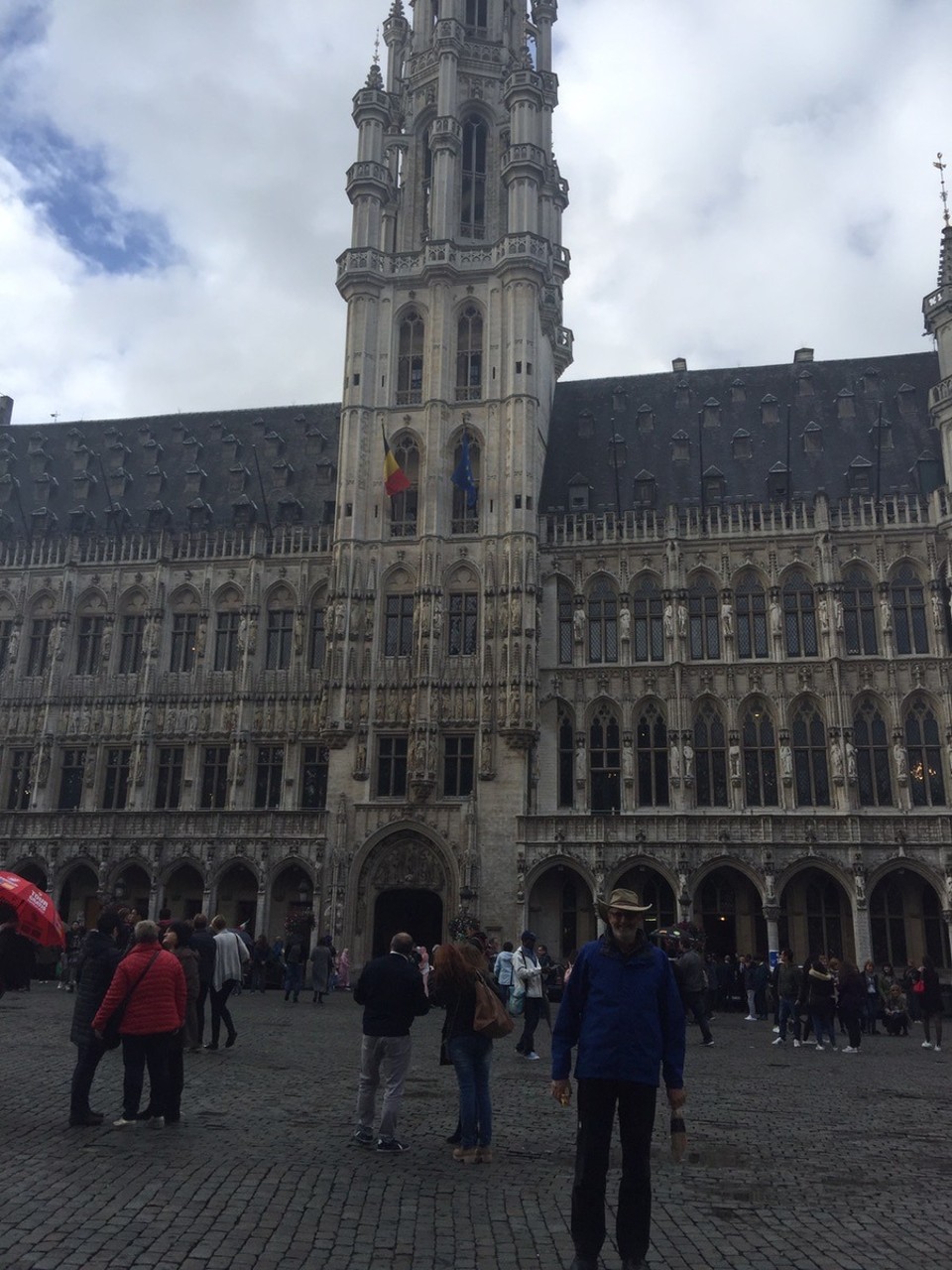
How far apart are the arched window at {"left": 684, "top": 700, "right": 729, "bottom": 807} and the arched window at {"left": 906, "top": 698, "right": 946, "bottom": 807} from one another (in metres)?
6.61

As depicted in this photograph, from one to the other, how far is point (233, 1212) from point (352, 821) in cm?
3144

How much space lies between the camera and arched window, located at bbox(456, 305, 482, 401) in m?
44.4

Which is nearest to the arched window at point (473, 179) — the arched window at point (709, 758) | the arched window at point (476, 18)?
the arched window at point (476, 18)

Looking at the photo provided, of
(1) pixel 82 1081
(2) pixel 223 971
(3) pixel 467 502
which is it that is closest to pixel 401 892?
(3) pixel 467 502

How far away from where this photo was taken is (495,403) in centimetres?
4316

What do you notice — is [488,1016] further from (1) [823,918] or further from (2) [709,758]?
(1) [823,918]

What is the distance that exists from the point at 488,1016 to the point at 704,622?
32327 mm

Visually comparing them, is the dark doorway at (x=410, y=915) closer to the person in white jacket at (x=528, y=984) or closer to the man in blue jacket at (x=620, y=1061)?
the person in white jacket at (x=528, y=984)

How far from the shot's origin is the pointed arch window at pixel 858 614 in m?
39.2

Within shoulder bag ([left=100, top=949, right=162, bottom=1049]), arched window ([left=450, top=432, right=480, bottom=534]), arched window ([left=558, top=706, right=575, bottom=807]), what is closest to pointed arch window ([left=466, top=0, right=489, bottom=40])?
arched window ([left=450, top=432, right=480, bottom=534])

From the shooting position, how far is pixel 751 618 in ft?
133

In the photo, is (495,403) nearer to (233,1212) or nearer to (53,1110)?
(53,1110)

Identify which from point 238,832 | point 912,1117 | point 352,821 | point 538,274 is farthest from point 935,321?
point 912,1117

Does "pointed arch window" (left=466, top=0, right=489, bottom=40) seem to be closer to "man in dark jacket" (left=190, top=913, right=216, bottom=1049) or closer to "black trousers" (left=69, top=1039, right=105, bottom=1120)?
"man in dark jacket" (left=190, top=913, right=216, bottom=1049)
